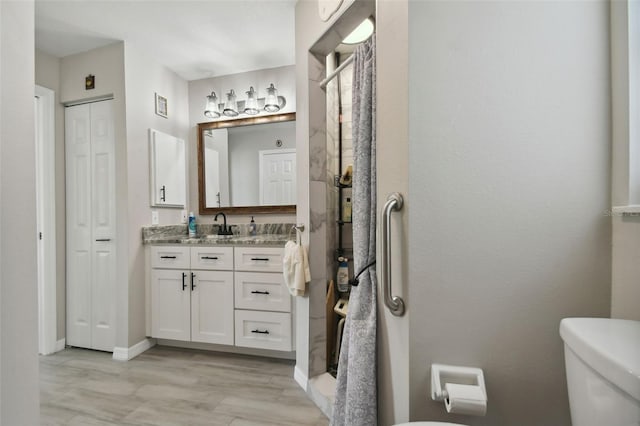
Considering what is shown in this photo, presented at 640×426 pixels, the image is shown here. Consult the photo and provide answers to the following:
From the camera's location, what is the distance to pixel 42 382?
1836 mm

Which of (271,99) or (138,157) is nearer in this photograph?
(138,157)

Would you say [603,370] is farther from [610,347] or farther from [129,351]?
[129,351]

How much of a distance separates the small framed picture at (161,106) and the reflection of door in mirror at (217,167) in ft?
1.29

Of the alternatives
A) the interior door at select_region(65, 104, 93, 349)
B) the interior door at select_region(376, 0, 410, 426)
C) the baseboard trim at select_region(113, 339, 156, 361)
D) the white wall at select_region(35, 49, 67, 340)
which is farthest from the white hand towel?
the white wall at select_region(35, 49, 67, 340)

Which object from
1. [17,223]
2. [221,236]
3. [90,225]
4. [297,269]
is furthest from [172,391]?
[90,225]

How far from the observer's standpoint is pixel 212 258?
7.18ft

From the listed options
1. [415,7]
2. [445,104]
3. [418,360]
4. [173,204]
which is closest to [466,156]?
[445,104]

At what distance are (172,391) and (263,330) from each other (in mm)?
647

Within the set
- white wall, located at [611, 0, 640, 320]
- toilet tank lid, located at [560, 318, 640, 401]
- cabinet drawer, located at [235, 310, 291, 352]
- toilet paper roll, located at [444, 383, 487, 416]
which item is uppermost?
white wall, located at [611, 0, 640, 320]

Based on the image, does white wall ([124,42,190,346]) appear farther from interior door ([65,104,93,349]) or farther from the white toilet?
the white toilet

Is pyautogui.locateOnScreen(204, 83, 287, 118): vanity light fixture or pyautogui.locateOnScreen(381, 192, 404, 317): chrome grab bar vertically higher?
pyautogui.locateOnScreen(204, 83, 287, 118): vanity light fixture

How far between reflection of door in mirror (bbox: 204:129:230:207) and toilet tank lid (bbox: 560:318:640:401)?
2.55 metres

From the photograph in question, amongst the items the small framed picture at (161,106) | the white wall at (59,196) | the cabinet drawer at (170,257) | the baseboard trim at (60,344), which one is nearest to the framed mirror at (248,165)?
the small framed picture at (161,106)

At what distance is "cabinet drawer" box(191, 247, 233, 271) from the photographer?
85.0 inches
